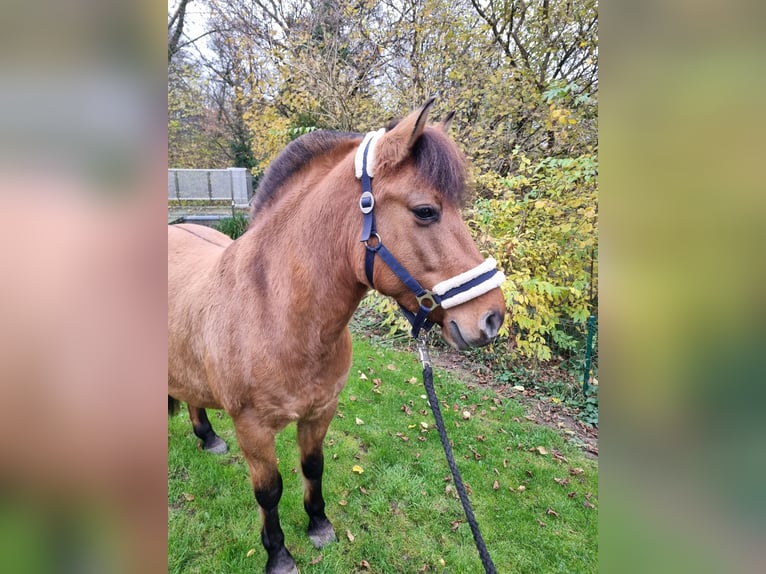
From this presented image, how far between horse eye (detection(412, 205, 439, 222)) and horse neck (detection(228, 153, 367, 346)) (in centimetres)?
27

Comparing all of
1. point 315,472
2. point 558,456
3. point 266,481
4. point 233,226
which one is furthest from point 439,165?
point 233,226

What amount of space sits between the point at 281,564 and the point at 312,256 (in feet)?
6.39

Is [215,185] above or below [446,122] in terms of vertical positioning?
above

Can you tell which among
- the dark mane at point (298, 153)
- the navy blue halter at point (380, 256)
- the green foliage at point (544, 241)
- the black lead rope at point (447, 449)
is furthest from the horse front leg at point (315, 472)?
the green foliage at point (544, 241)

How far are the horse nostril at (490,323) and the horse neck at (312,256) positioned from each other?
570 millimetres

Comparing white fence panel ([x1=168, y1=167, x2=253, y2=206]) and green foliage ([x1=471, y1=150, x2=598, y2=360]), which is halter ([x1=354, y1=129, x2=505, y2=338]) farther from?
white fence panel ([x1=168, y1=167, x2=253, y2=206])

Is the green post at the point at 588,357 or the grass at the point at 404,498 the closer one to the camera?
the grass at the point at 404,498

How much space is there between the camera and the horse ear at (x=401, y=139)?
1486mm

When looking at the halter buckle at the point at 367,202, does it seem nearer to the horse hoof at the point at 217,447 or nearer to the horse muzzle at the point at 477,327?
the horse muzzle at the point at 477,327

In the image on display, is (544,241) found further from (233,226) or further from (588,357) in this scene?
(233,226)

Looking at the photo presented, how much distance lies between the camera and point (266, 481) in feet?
7.17

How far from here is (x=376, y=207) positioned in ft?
5.17
